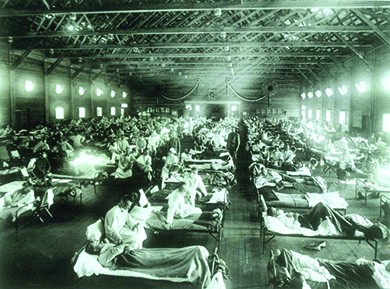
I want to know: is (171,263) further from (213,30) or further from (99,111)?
(99,111)

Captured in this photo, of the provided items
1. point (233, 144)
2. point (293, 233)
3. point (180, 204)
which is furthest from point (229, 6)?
point (233, 144)

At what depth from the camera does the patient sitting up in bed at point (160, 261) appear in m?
4.83

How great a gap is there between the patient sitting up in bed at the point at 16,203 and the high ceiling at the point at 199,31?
17.4 feet

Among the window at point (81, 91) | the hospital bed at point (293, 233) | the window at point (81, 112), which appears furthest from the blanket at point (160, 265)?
the window at point (81, 91)

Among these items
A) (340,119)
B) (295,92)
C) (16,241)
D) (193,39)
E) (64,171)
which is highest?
(193,39)

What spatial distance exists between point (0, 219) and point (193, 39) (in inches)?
691

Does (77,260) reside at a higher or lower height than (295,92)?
lower

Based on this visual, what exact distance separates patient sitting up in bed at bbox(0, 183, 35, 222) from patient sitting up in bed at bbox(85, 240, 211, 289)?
2972mm

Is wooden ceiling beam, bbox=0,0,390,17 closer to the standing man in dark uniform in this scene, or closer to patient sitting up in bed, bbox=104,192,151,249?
Result: patient sitting up in bed, bbox=104,192,151,249

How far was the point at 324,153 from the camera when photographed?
1491 centimetres

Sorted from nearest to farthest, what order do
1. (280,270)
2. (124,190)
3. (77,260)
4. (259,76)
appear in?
(280,270) → (77,260) → (124,190) → (259,76)

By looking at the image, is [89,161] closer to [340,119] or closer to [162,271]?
[162,271]

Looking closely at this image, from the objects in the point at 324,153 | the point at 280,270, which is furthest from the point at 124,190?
the point at 324,153

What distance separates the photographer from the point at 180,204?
22.6 feet
